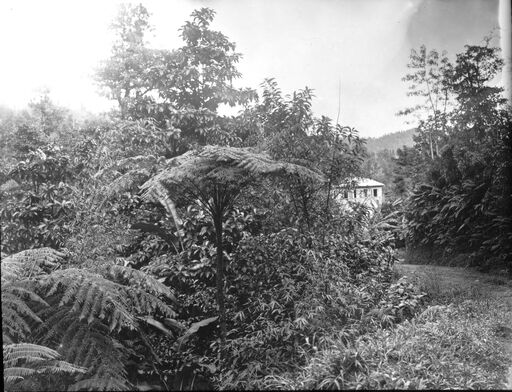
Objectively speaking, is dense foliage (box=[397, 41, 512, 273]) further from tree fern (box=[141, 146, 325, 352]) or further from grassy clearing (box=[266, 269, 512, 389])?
tree fern (box=[141, 146, 325, 352])

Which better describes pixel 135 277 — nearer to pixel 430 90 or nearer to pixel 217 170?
pixel 217 170

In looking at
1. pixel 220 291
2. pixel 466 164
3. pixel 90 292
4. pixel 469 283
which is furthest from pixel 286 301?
pixel 466 164

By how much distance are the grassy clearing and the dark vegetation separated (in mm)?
26

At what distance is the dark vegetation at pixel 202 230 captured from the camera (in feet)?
7.25

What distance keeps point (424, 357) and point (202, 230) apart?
8.78ft

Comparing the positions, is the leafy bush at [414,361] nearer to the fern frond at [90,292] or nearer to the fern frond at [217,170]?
the fern frond at [90,292]

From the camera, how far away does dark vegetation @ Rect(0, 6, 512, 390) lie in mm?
2211

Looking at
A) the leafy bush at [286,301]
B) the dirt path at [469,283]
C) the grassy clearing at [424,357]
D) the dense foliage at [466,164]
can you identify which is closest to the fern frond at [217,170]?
the leafy bush at [286,301]

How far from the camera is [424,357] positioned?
7.94 ft

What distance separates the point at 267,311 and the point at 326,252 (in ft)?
3.88

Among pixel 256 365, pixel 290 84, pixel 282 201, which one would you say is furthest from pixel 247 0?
pixel 256 365

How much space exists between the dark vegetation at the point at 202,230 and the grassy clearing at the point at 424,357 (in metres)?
0.03

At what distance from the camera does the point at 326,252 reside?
4.13m

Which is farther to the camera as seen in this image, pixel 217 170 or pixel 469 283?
pixel 469 283
